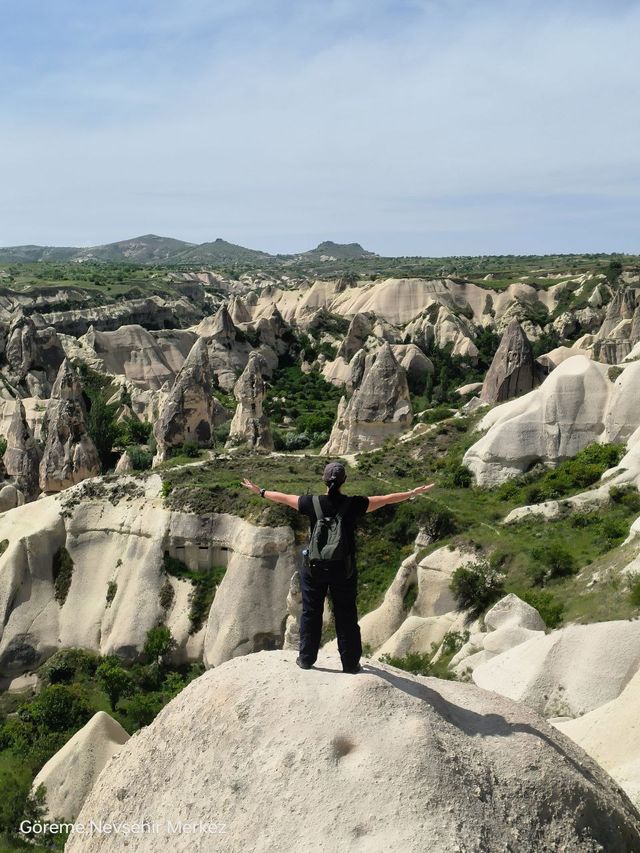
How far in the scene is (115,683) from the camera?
27.1m

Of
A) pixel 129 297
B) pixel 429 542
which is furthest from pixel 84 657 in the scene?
pixel 129 297

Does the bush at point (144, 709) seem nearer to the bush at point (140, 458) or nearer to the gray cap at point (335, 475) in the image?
the gray cap at point (335, 475)

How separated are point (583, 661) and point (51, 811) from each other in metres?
12.8

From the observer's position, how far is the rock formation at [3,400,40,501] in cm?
4509

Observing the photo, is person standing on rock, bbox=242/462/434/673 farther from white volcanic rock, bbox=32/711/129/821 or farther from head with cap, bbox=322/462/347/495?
white volcanic rock, bbox=32/711/129/821

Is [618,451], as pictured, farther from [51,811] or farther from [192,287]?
[192,287]

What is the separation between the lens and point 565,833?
691 centimetres

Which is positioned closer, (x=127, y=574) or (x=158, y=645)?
(x=158, y=645)

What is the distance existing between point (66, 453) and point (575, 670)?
1373 inches

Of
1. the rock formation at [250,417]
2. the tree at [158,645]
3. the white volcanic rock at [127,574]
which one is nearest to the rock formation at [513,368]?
the rock formation at [250,417]

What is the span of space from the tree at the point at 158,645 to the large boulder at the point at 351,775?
71.7 feet

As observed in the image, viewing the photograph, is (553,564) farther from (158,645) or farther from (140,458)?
(140,458)

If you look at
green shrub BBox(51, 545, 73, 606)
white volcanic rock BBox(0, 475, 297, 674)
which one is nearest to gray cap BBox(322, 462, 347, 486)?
white volcanic rock BBox(0, 475, 297, 674)

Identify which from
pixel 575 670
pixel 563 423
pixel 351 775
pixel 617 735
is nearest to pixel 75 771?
pixel 575 670
